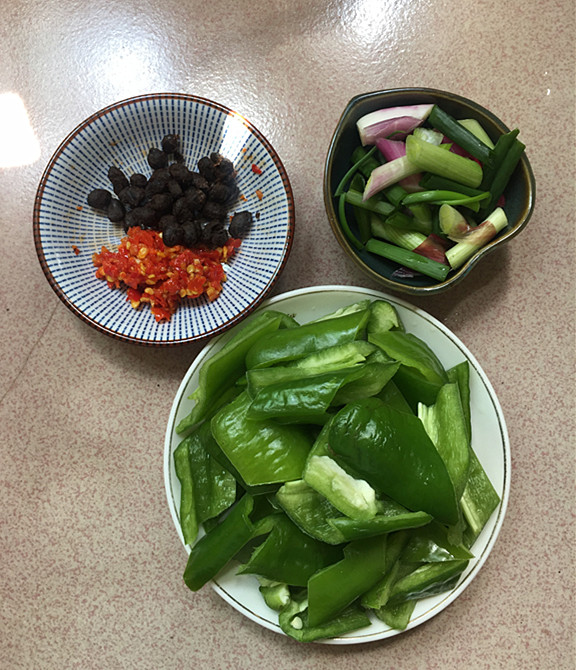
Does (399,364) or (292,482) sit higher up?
(399,364)

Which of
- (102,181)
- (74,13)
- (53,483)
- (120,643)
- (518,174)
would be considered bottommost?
(120,643)

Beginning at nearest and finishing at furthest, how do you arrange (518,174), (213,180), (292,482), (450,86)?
1. (292,482)
2. (518,174)
3. (213,180)
4. (450,86)

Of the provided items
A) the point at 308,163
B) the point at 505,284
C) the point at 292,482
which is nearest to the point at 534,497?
the point at 505,284

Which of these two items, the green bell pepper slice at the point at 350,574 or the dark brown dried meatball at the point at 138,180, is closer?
the green bell pepper slice at the point at 350,574

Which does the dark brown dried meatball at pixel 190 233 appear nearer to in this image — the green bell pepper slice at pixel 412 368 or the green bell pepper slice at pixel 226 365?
the green bell pepper slice at pixel 226 365

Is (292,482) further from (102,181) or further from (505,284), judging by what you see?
(102,181)

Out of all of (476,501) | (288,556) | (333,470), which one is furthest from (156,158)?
(476,501)

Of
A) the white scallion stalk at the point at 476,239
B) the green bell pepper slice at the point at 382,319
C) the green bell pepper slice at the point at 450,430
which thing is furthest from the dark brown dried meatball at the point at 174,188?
the green bell pepper slice at the point at 450,430
